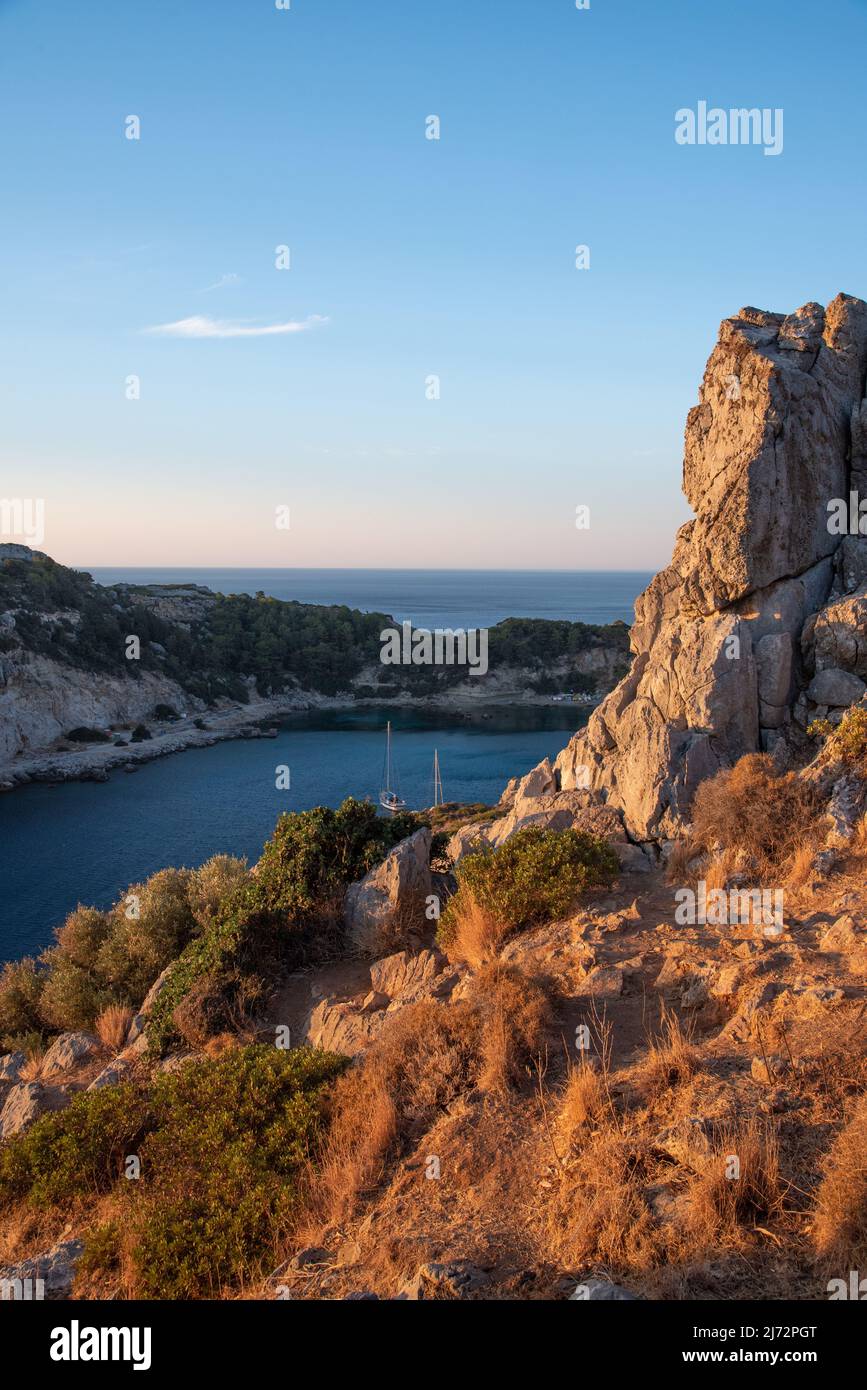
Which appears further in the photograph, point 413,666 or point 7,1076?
point 413,666

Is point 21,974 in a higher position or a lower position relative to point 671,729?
lower

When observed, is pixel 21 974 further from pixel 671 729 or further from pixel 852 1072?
pixel 852 1072

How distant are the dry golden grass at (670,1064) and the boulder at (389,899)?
5231mm

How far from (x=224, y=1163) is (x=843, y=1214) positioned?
4187mm

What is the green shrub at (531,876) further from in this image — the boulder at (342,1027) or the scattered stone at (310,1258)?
the scattered stone at (310,1258)

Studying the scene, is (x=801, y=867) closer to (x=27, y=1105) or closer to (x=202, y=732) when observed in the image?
(x=27, y=1105)

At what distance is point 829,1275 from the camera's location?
3.88 m

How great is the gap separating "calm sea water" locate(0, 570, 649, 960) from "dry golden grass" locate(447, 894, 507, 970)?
82.3 ft

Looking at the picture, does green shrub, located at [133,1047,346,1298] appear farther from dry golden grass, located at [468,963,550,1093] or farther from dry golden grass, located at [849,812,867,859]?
dry golden grass, located at [849,812,867,859]

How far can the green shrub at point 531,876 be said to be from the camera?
977 centimetres

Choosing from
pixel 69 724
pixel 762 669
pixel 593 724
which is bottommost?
pixel 69 724

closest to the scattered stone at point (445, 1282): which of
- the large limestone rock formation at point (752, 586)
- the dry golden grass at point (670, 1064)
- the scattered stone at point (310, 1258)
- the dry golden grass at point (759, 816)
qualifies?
the scattered stone at point (310, 1258)
